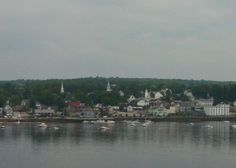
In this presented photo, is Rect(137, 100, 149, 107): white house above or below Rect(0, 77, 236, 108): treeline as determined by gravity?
below

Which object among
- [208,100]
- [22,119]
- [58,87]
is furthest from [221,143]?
[58,87]

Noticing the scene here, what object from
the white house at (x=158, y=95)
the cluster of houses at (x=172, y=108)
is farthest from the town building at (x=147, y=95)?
the cluster of houses at (x=172, y=108)

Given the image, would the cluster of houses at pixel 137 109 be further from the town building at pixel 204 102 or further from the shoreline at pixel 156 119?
the shoreline at pixel 156 119

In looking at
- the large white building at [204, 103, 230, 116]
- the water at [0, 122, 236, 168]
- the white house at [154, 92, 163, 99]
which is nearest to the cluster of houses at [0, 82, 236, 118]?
the large white building at [204, 103, 230, 116]

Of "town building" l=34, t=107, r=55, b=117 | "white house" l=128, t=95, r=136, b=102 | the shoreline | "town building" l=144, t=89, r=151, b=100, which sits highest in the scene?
"town building" l=144, t=89, r=151, b=100

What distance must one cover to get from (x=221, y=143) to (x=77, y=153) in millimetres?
7327

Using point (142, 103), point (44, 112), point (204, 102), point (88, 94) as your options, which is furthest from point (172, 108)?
point (44, 112)

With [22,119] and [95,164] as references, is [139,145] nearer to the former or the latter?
[95,164]

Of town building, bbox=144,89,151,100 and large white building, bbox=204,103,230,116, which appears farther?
town building, bbox=144,89,151,100

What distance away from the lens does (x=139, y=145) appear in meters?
29.2

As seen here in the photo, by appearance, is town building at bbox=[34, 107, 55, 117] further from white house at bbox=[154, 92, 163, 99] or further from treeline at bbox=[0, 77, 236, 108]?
white house at bbox=[154, 92, 163, 99]

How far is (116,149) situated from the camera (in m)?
27.2

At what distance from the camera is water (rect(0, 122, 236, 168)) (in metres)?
23.0

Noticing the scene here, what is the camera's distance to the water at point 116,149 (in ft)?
75.5
